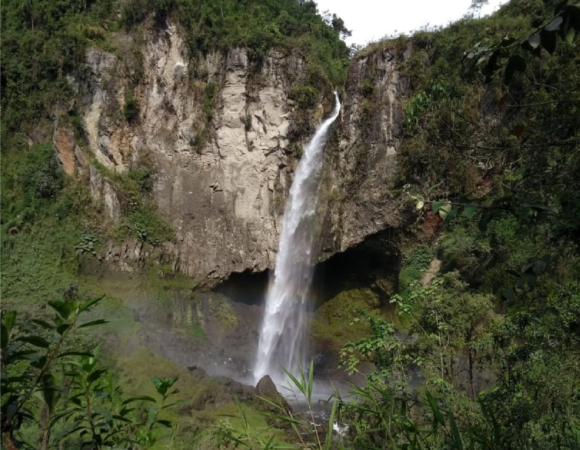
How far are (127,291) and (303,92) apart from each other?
10.2 metres

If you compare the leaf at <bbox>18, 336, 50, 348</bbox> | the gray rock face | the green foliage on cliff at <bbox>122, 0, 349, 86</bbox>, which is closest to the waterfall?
the gray rock face

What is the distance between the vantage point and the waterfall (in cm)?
1616

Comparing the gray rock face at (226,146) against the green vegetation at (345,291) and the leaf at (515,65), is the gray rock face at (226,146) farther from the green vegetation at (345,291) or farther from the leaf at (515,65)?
the leaf at (515,65)

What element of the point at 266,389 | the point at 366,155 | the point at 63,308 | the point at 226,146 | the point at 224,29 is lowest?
the point at 266,389

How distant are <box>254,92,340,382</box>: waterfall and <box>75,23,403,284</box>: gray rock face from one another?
0.50 m

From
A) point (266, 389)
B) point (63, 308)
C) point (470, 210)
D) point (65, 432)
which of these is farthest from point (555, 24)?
point (266, 389)

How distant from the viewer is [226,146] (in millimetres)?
18391

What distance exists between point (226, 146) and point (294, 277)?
5.96 metres

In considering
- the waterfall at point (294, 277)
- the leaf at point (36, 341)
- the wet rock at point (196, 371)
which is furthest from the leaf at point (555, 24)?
the waterfall at point (294, 277)

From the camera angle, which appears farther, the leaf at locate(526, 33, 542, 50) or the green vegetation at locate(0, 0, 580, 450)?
the green vegetation at locate(0, 0, 580, 450)

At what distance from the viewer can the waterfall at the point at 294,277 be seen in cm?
1616

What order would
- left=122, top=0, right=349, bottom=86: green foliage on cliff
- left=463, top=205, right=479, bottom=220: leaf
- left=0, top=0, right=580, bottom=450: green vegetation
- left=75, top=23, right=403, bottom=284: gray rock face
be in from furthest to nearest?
left=122, top=0, right=349, bottom=86: green foliage on cliff
left=75, top=23, right=403, bottom=284: gray rock face
left=0, top=0, right=580, bottom=450: green vegetation
left=463, top=205, right=479, bottom=220: leaf

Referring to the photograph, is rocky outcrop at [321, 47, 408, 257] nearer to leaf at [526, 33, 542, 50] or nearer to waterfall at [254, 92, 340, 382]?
waterfall at [254, 92, 340, 382]

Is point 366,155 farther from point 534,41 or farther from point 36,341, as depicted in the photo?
point 36,341
